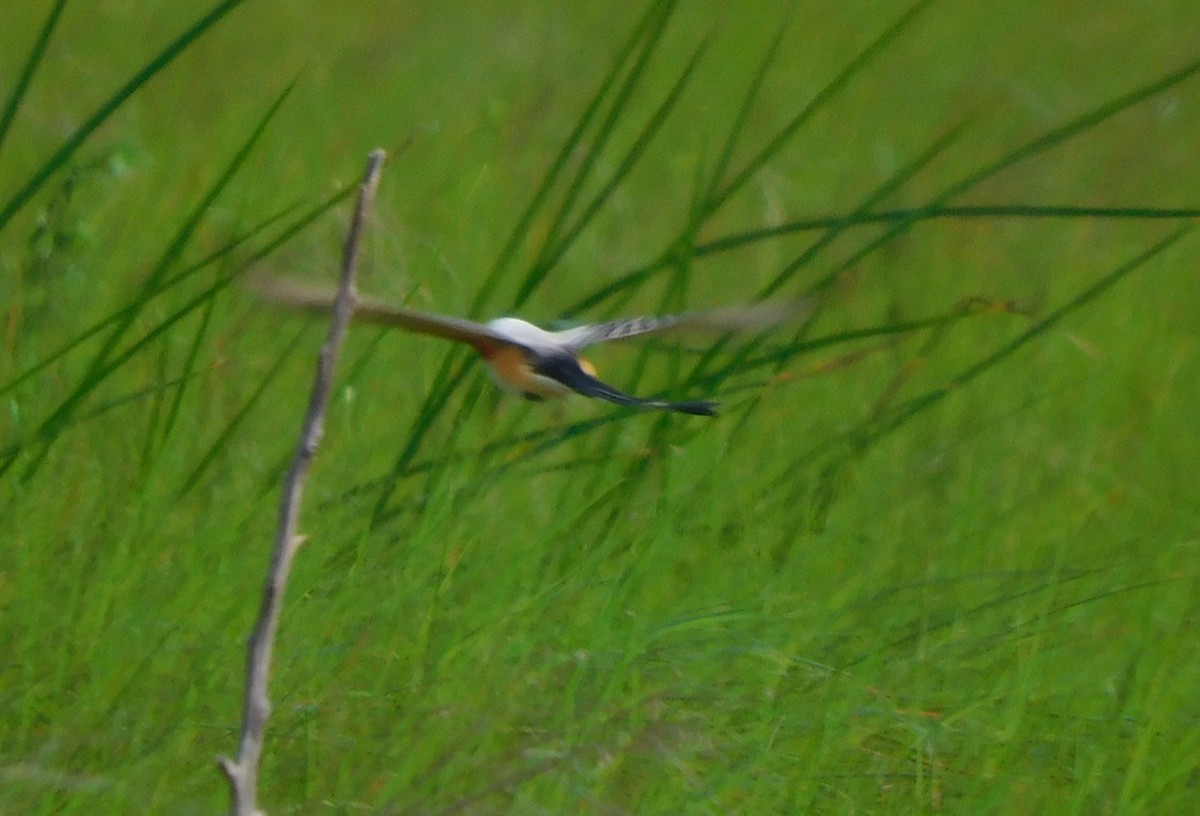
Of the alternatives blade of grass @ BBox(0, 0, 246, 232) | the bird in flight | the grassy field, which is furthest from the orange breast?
blade of grass @ BBox(0, 0, 246, 232)

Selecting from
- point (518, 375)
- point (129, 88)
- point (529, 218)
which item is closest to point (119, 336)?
point (129, 88)

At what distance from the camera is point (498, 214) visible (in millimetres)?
3285

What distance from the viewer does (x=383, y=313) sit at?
4.07ft

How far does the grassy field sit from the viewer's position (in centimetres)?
161

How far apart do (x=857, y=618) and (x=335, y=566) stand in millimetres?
567

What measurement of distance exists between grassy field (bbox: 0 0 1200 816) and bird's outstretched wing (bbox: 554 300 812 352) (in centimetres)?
29

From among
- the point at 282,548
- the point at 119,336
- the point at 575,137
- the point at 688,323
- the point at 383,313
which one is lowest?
the point at 282,548

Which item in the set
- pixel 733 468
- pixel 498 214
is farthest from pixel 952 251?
pixel 733 468

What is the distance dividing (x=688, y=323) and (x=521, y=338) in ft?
0.77

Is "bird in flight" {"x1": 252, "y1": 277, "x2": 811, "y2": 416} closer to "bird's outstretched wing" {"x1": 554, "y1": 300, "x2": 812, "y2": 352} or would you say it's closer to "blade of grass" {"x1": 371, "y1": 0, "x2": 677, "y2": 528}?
"bird's outstretched wing" {"x1": 554, "y1": 300, "x2": 812, "y2": 352}

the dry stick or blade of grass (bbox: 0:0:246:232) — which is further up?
blade of grass (bbox: 0:0:246:232)

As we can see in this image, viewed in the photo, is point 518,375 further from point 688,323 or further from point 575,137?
point 575,137

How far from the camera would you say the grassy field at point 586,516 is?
1.61 meters

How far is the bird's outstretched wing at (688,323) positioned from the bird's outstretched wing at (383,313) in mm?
81
